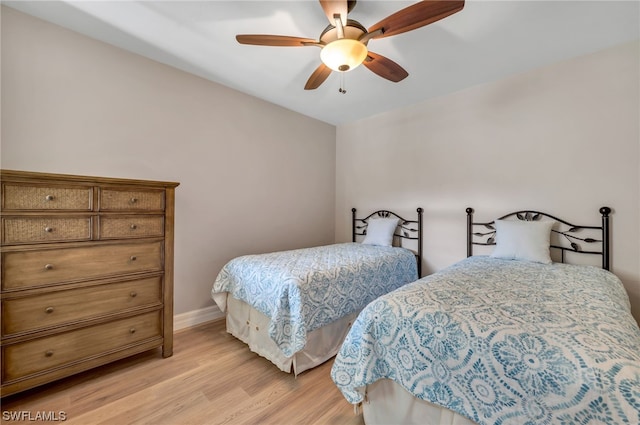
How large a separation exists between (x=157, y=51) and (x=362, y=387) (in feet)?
9.55

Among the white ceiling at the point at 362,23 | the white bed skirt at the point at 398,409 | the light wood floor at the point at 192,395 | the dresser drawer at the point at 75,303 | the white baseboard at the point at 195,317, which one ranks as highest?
the white ceiling at the point at 362,23

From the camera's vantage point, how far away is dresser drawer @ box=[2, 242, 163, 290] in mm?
1430

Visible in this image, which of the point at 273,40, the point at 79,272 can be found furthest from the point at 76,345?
the point at 273,40

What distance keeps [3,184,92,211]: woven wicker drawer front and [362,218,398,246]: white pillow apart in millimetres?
2719

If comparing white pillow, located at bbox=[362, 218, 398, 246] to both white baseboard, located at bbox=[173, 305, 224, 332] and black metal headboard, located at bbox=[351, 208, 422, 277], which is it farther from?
white baseboard, located at bbox=[173, 305, 224, 332]

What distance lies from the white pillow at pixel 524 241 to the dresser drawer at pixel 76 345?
295 centimetres

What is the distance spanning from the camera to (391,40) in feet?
6.52

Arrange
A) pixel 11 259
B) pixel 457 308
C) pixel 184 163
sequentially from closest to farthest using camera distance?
pixel 457 308
pixel 11 259
pixel 184 163

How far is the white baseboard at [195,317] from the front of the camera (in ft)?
8.14

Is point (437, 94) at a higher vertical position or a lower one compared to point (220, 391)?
higher

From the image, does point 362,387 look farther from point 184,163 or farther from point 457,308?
point 184,163

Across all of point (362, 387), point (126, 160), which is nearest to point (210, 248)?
point (126, 160)

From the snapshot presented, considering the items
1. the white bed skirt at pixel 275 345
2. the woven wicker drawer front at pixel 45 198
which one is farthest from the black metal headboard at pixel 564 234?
the woven wicker drawer front at pixel 45 198

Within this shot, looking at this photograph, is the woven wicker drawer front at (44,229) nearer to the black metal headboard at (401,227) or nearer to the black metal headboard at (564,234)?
the black metal headboard at (401,227)
